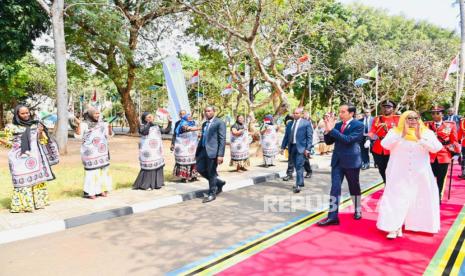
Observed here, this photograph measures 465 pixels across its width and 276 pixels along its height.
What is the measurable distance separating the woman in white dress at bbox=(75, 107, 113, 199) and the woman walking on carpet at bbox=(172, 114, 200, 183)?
2054 mm

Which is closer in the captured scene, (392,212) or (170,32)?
(392,212)

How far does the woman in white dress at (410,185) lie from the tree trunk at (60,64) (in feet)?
41.8

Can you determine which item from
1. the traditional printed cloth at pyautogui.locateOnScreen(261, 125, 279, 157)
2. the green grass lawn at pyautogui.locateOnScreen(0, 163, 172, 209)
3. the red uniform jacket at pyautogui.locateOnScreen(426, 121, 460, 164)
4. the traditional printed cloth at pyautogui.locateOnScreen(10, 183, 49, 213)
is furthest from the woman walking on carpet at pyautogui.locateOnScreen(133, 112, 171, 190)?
the red uniform jacket at pyautogui.locateOnScreen(426, 121, 460, 164)

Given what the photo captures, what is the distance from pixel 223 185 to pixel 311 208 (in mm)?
2177

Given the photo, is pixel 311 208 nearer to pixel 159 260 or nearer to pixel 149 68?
pixel 159 260

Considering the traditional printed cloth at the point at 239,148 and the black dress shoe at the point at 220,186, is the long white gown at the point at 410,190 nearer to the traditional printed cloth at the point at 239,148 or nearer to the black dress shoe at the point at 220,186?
the black dress shoe at the point at 220,186

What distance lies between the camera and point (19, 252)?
188 inches

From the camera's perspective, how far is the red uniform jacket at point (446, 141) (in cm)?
665

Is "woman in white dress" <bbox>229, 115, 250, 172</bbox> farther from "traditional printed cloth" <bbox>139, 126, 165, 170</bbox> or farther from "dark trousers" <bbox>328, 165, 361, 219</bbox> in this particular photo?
"dark trousers" <bbox>328, 165, 361, 219</bbox>

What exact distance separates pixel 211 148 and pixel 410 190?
3.69 m

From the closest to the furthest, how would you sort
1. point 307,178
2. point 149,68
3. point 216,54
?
point 307,178
point 216,54
point 149,68

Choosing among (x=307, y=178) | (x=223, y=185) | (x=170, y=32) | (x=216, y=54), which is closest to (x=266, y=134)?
(x=307, y=178)

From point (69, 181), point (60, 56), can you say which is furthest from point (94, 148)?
point (60, 56)

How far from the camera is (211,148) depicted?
743 cm
